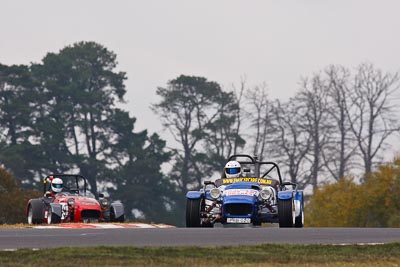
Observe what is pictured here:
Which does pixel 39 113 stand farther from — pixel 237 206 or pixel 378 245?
pixel 378 245

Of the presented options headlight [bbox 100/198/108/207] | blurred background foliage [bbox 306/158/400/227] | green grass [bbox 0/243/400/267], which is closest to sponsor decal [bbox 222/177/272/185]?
headlight [bbox 100/198/108/207]

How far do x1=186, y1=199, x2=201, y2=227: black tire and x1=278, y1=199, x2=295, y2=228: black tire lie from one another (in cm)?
214

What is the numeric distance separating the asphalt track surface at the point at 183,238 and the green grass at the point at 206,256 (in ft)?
4.47

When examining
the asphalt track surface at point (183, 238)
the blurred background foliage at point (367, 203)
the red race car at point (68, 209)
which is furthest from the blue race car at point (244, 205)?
the blurred background foliage at point (367, 203)

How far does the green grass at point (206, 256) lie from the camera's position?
1870cm

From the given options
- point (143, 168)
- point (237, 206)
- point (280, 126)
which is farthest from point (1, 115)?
point (237, 206)

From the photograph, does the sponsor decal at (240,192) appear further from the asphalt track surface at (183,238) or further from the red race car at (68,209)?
the red race car at (68,209)

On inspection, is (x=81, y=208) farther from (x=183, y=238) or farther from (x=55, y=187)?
(x=183, y=238)

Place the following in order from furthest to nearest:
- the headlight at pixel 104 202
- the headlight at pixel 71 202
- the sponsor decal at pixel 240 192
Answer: the headlight at pixel 104 202
the headlight at pixel 71 202
the sponsor decal at pixel 240 192

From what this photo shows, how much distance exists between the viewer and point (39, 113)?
101938 millimetres

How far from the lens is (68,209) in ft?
141

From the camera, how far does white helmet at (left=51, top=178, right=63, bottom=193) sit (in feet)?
147

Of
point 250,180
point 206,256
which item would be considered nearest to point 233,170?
point 250,180

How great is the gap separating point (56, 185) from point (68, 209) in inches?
79.2
